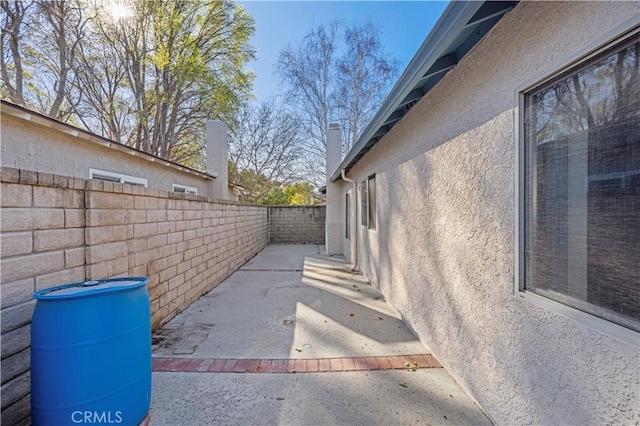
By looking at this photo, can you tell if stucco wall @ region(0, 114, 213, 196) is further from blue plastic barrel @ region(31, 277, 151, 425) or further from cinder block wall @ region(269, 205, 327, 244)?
cinder block wall @ region(269, 205, 327, 244)

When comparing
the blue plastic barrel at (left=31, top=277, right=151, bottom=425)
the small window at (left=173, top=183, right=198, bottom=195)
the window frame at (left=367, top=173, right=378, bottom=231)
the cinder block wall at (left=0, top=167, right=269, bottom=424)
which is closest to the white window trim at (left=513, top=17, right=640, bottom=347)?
the blue plastic barrel at (left=31, top=277, right=151, bottom=425)

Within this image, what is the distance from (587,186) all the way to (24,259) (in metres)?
3.75

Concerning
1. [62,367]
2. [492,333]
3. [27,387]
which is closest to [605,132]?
[492,333]

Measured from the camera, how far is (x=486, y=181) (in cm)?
238

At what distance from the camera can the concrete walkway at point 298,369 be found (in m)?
2.42

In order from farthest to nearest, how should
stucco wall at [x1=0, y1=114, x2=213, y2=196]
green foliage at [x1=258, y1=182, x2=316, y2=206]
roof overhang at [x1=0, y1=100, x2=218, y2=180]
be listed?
green foliage at [x1=258, y1=182, x2=316, y2=206], stucco wall at [x1=0, y1=114, x2=213, y2=196], roof overhang at [x1=0, y1=100, x2=218, y2=180]

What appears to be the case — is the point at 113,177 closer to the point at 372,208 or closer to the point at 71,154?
the point at 71,154

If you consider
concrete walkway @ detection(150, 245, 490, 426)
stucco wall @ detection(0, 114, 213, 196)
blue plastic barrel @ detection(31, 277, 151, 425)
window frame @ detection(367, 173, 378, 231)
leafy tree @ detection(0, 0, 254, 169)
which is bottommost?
concrete walkway @ detection(150, 245, 490, 426)

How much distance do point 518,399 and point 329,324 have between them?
8.77ft

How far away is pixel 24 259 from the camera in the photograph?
7.07 ft

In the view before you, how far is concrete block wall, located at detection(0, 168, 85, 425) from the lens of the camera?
2006 millimetres

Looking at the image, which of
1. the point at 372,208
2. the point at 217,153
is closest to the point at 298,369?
the point at 372,208

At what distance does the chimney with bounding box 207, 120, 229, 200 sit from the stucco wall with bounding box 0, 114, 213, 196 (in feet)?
13.9

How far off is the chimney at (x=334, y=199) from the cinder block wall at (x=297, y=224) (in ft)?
13.0
